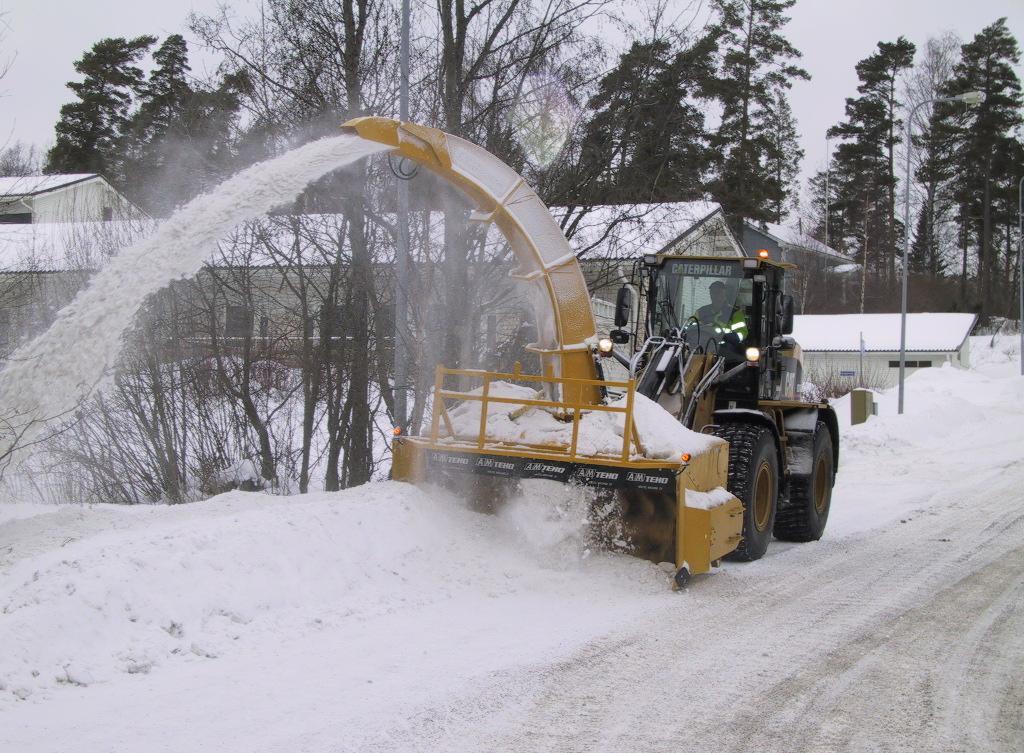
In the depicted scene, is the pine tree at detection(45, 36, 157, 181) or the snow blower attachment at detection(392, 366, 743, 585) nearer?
the snow blower attachment at detection(392, 366, 743, 585)

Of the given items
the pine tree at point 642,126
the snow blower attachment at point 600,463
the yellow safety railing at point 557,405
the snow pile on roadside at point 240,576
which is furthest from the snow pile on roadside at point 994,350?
the snow pile on roadside at point 240,576

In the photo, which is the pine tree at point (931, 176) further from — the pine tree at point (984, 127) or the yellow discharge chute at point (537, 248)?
the yellow discharge chute at point (537, 248)

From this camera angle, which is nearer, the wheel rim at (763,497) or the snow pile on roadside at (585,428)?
the snow pile on roadside at (585,428)

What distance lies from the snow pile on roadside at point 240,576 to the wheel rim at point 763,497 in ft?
6.48

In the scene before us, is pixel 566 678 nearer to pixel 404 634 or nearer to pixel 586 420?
pixel 404 634

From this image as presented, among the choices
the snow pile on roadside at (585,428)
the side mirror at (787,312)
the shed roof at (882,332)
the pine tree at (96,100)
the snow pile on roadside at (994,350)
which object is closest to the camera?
the snow pile on roadside at (585,428)

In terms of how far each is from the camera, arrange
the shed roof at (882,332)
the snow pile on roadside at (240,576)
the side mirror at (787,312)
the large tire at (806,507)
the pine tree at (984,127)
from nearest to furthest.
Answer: the snow pile on roadside at (240,576)
the side mirror at (787,312)
the large tire at (806,507)
the shed roof at (882,332)
the pine tree at (984,127)

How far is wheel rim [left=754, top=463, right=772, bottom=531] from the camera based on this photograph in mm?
9016

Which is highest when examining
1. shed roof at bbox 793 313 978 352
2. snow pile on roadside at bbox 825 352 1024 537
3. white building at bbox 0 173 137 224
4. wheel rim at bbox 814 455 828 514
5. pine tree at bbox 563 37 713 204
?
pine tree at bbox 563 37 713 204

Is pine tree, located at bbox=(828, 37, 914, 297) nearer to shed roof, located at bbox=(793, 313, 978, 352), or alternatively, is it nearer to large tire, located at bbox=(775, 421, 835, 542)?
shed roof, located at bbox=(793, 313, 978, 352)

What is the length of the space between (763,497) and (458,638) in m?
4.20

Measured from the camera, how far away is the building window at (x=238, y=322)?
1477 centimetres

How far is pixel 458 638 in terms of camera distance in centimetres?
595

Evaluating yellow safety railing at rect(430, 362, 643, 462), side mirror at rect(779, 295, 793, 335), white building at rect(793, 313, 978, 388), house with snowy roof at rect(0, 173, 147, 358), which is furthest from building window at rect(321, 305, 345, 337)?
white building at rect(793, 313, 978, 388)
